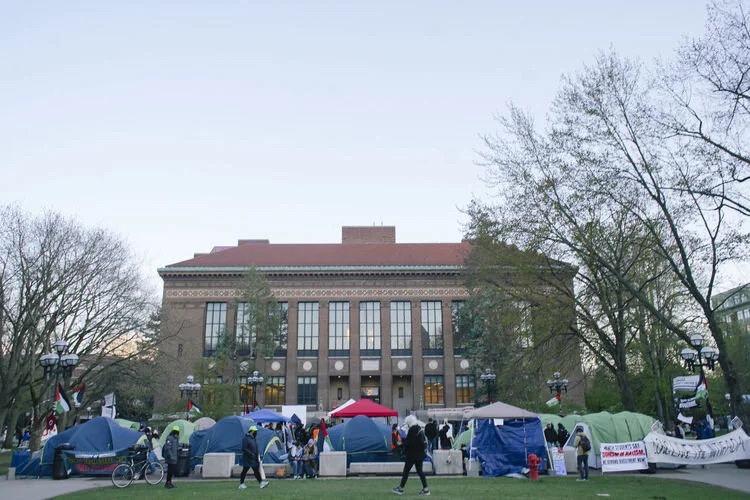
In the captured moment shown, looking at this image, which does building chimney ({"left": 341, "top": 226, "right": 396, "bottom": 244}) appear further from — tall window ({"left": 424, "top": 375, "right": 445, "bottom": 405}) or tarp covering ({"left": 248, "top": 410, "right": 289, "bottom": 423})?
tarp covering ({"left": 248, "top": 410, "right": 289, "bottom": 423})

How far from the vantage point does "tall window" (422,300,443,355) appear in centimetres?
5922

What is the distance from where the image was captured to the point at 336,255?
63281mm

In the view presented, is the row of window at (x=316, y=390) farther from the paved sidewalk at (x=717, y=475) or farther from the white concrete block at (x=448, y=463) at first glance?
the white concrete block at (x=448, y=463)

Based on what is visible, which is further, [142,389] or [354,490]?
[142,389]

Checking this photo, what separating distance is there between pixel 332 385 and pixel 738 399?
42.7m

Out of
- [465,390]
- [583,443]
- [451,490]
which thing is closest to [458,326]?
[465,390]

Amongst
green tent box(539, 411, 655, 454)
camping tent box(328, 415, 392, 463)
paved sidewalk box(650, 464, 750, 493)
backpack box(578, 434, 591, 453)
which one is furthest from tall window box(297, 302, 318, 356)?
backpack box(578, 434, 591, 453)

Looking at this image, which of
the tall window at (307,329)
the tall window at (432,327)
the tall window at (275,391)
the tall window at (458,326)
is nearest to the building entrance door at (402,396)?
the tall window at (432,327)

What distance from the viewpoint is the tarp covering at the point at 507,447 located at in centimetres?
2155

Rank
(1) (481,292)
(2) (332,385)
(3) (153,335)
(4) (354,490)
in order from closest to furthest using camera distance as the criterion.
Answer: (4) (354,490) < (3) (153,335) < (1) (481,292) < (2) (332,385)

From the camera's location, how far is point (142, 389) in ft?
126

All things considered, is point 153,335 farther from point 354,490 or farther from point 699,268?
point 699,268

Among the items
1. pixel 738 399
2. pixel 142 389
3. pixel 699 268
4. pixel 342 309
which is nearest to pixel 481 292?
pixel 342 309

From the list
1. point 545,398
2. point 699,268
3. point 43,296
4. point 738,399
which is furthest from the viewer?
point 545,398
